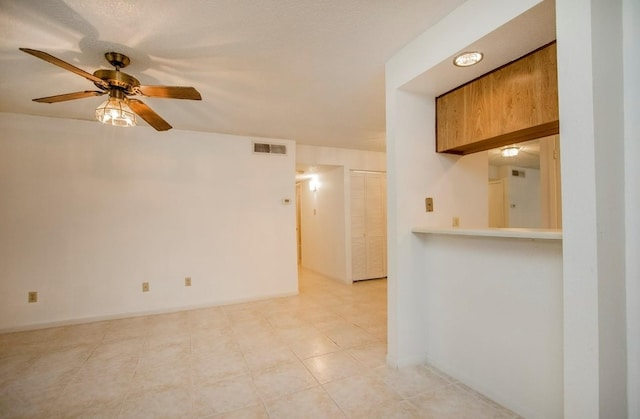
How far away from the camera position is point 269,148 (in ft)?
13.8

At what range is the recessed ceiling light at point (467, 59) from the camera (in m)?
1.68

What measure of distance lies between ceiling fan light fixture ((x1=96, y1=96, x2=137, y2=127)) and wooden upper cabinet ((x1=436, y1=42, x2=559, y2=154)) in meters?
2.36

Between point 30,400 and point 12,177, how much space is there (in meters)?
2.49

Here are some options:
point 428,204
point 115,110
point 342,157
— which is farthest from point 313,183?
point 115,110

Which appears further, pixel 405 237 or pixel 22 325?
pixel 22 325

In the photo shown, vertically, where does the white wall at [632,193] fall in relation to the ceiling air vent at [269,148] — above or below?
below

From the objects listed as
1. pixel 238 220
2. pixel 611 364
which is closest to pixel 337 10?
pixel 611 364

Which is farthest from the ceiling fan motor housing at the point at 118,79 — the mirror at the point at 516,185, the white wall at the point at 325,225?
the mirror at the point at 516,185

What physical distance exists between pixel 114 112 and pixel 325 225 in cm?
401

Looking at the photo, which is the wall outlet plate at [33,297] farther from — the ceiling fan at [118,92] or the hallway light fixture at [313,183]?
the hallway light fixture at [313,183]

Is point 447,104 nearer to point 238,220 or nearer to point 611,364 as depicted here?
point 611,364

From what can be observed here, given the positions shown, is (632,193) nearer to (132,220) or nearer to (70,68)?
(70,68)

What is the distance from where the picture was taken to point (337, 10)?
1.60 metres

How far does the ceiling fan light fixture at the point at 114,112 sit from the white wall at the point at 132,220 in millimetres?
1721
